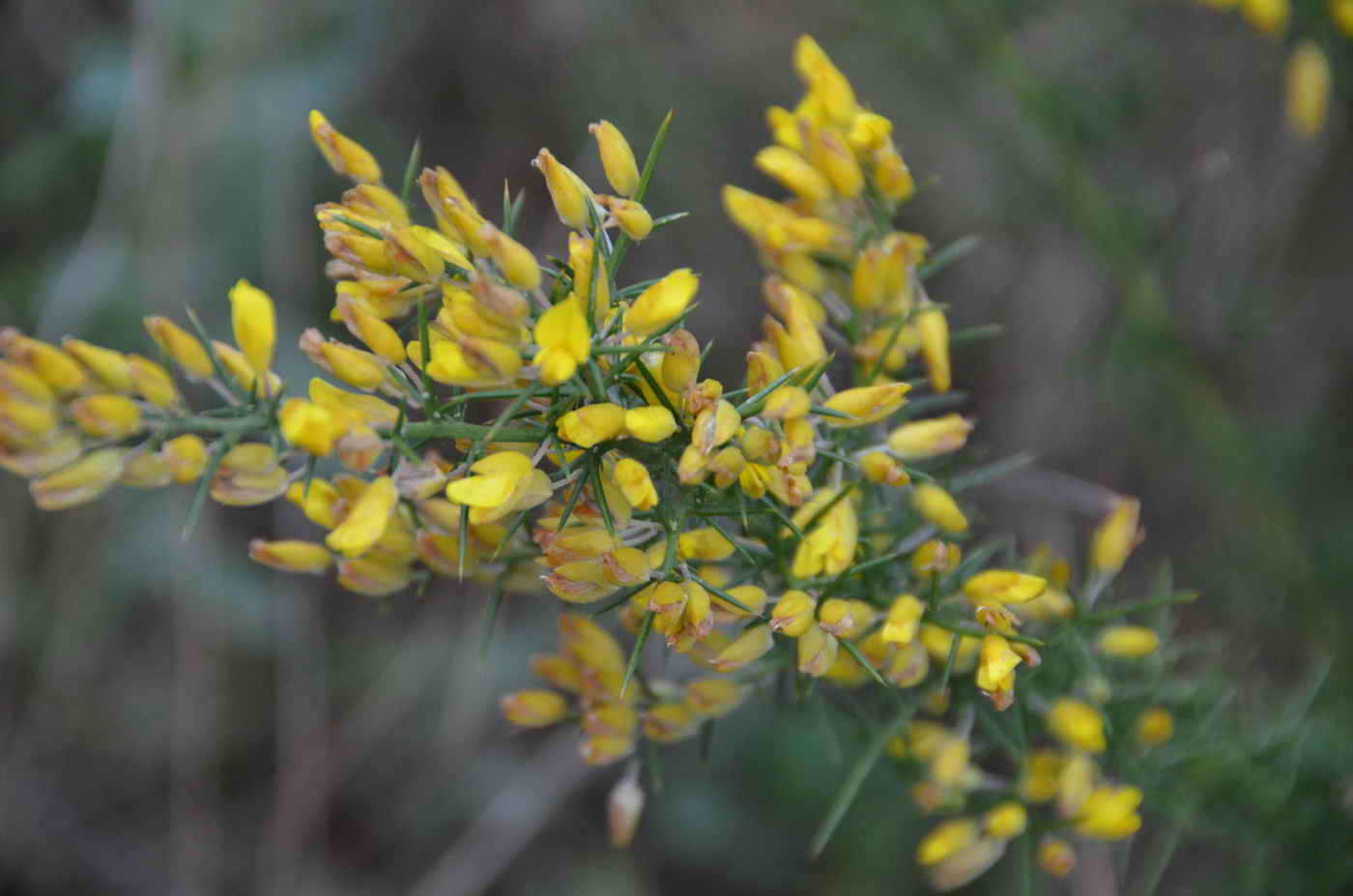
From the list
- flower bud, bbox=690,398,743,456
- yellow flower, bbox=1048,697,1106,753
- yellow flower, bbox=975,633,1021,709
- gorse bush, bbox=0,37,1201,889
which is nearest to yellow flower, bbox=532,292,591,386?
gorse bush, bbox=0,37,1201,889

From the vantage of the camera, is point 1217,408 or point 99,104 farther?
point 99,104

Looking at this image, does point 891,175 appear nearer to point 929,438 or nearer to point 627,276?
point 929,438

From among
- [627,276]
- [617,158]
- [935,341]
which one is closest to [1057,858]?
[935,341]

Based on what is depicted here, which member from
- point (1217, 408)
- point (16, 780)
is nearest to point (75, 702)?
point (16, 780)

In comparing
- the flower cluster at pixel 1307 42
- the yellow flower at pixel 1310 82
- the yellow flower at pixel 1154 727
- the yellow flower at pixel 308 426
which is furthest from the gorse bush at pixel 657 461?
the yellow flower at pixel 1310 82

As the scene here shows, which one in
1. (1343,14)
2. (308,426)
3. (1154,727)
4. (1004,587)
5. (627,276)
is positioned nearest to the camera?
(308,426)

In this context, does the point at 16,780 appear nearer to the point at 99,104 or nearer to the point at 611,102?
the point at 99,104
